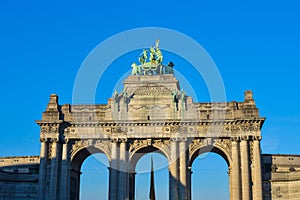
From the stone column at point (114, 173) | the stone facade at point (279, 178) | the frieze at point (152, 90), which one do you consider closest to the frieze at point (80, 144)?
the stone column at point (114, 173)

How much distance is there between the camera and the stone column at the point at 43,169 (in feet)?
205

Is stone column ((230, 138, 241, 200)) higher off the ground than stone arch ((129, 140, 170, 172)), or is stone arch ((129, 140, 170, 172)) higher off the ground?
stone arch ((129, 140, 170, 172))

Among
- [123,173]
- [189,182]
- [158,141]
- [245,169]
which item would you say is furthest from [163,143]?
[245,169]

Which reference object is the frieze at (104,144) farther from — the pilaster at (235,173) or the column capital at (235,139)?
the pilaster at (235,173)

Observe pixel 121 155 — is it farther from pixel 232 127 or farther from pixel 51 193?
pixel 232 127

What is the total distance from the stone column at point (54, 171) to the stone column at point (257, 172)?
2570cm

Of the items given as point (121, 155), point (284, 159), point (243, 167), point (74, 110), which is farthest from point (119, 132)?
point (284, 159)

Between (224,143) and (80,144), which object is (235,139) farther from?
(80,144)

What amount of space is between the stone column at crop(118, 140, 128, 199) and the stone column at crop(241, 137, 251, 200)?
1510 centimetres

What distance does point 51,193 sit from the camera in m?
62.0

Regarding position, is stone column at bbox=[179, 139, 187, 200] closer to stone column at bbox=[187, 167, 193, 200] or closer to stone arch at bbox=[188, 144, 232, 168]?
stone column at bbox=[187, 167, 193, 200]

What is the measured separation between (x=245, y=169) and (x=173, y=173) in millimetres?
9192

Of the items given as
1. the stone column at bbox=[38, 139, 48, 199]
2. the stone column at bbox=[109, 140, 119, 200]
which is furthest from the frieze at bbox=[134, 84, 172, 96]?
the stone column at bbox=[38, 139, 48, 199]

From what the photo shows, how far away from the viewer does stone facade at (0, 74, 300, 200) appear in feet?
202
